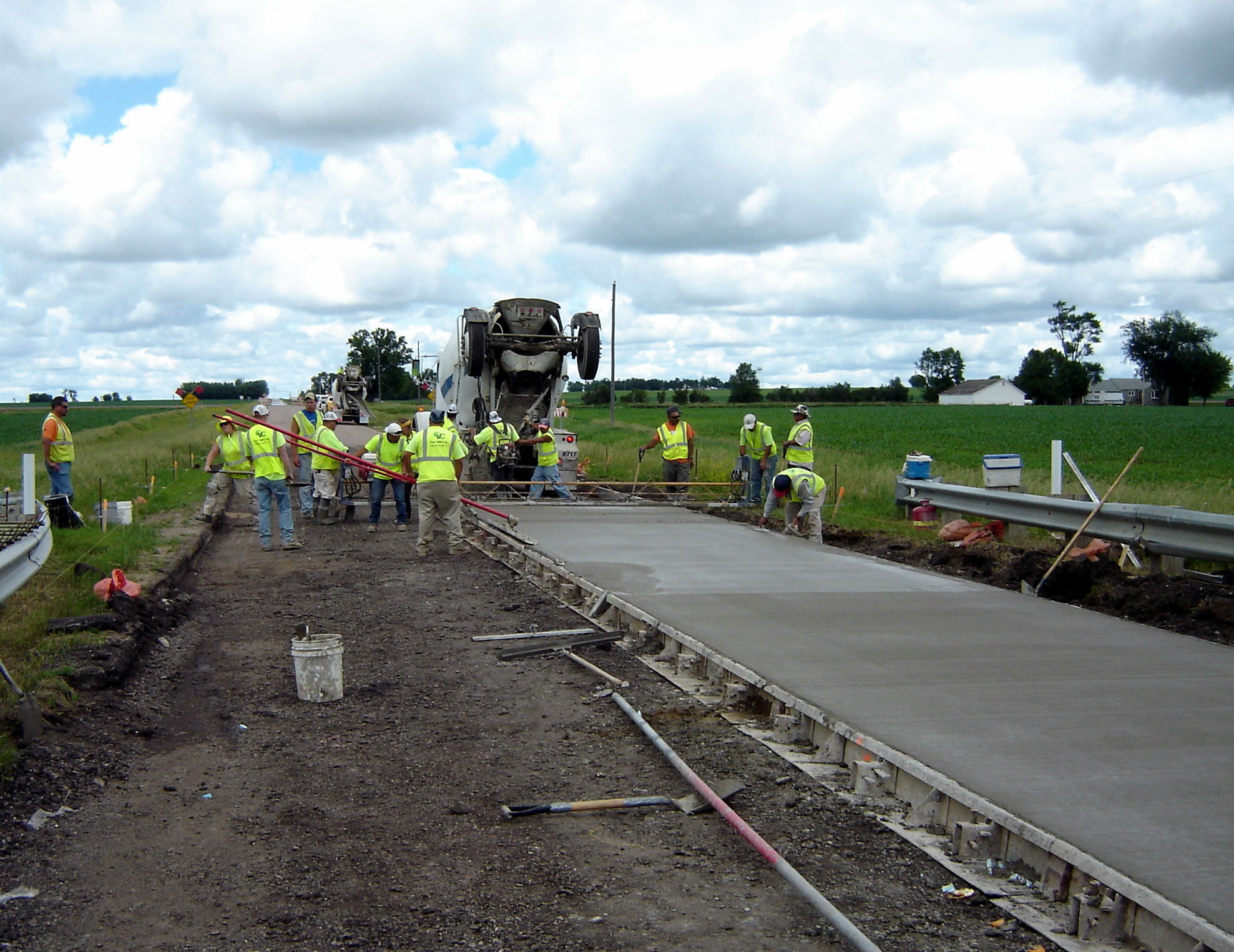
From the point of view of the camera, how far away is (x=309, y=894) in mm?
3797

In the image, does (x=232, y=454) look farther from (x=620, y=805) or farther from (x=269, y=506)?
(x=620, y=805)

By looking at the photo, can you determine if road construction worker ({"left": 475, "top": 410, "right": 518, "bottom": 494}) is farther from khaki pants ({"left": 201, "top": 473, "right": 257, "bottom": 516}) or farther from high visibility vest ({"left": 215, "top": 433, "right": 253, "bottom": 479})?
high visibility vest ({"left": 215, "top": 433, "right": 253, "bottom": 479})

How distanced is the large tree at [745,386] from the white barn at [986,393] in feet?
92.9

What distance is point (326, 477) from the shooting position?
16109mm

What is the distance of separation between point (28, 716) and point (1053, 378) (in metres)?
117

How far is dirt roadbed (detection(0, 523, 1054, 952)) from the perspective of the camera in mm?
3539

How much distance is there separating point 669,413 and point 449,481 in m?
4.83

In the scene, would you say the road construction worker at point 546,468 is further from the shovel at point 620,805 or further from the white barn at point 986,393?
the white barn at point 986,393

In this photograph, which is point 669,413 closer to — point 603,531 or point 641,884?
point 603,531

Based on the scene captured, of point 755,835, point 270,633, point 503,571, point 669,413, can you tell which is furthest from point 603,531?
point 755,835

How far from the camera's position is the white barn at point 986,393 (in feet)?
367

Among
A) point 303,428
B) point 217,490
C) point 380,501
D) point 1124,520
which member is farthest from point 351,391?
point 1124,520

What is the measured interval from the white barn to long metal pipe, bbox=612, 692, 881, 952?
110 metres

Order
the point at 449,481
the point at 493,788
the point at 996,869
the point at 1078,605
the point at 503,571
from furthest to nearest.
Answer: the point at 449,481 → the point at 503,571 → the point at 1078,605 → the point at 493,788 → the point at 996,869
